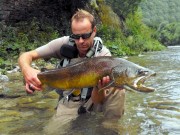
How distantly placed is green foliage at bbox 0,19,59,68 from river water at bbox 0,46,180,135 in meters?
7.24

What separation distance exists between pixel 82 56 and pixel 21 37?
44.6 feet

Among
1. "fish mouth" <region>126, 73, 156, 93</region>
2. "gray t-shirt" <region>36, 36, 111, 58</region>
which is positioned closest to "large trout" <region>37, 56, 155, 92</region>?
"fish mouth" <region>126, 73, 156, 93</region>

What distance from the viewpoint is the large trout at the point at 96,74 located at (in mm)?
3400

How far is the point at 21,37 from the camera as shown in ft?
57.1

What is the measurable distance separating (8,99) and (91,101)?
2.65 metres

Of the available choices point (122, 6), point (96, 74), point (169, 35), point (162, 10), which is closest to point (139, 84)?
point (96, 74)

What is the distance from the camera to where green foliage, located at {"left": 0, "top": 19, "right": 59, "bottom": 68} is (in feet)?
48.6

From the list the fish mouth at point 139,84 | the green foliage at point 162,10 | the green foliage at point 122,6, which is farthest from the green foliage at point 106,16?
the green foliage at point 162,10

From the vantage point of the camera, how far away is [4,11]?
61.4 ft

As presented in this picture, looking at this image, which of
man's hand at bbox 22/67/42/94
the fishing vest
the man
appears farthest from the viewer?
the fishing vest

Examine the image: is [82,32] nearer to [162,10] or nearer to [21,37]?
[21,37]

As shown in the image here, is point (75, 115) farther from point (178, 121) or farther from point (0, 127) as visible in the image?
point (178, 121)

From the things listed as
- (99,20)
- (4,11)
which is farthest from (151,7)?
(4,11)

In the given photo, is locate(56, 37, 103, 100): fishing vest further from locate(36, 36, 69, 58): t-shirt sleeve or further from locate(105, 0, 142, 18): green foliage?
locate(105, 0, 142, 18): green foliage
